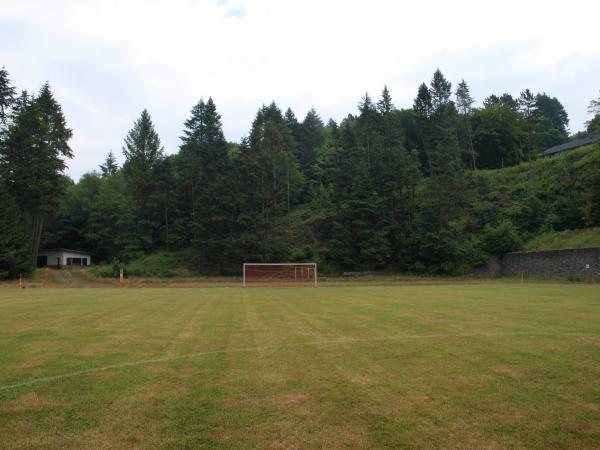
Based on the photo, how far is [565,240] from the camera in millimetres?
46594

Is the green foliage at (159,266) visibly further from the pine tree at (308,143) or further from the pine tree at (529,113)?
the pine tree at (529,113)

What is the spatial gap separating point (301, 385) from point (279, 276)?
35.5 meters

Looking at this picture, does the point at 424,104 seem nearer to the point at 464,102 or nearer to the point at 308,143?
the point at 464,102

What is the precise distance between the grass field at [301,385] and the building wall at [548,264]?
30424 millimetres

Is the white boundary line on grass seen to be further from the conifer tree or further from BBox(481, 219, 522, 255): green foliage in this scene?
the conifer tree

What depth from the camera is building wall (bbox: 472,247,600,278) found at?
38000mm

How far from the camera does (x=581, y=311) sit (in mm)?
15648

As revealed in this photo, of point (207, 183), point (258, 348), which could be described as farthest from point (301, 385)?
point (207, 183)

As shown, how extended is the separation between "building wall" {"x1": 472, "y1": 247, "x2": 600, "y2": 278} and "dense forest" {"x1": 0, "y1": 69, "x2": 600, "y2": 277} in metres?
1.59

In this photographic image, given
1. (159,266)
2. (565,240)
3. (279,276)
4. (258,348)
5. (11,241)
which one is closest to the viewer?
(258,348)

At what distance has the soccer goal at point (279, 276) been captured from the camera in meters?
41.5

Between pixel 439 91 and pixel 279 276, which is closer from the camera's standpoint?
pixel 279 276

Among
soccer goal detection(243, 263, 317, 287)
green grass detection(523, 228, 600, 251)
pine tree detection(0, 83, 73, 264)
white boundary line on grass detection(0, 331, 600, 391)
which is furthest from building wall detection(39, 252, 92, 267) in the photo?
white boundary line on grass detection(0, 331, 600, 391)

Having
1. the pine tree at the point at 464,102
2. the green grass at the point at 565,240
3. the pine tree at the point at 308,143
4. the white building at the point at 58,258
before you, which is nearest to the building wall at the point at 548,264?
the green grass at the point at 565,240
